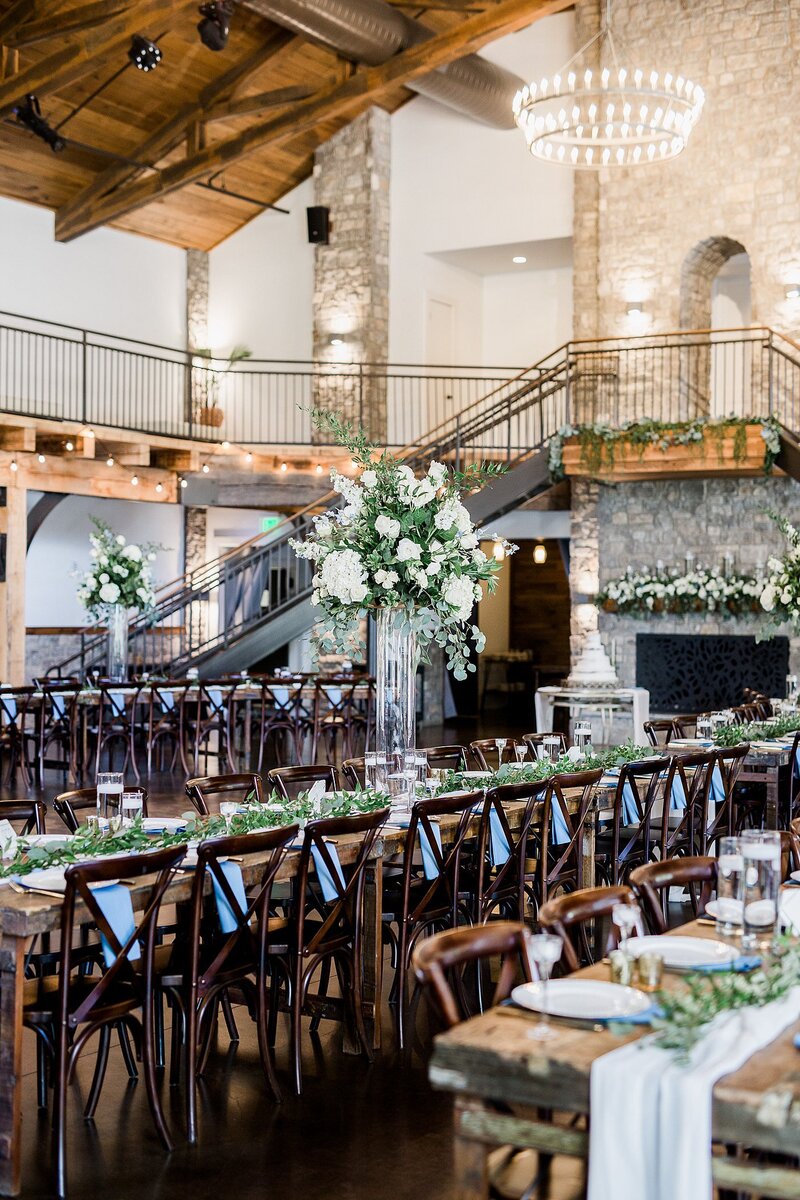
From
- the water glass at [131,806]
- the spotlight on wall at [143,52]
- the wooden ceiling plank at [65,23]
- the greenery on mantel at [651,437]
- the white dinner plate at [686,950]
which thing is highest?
the wooden ceiling plank at [65,23]

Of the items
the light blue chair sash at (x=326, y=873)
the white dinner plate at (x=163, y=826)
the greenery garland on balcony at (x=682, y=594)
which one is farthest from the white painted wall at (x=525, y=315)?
the light blue chair sash at (x=326, y=873)

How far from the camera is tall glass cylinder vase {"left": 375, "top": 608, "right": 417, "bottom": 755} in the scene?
554 cm

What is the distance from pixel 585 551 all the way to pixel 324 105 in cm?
587

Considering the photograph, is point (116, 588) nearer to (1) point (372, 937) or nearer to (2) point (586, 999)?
(1) point (372, 937)

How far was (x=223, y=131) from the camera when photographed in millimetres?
17266

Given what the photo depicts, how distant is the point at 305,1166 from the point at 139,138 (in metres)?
15.2

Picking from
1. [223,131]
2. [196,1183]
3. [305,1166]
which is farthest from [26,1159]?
[223,131]

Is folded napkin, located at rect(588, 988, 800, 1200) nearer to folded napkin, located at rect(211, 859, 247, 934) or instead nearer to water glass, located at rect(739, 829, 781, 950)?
water glass, located at rect(739, 829, 781, 950)

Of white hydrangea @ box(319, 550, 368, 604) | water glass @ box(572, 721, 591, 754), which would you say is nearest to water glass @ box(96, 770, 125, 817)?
white hydrangea @ box(319, 550, 368, 604)

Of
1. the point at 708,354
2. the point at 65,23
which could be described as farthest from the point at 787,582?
the point at 65,23

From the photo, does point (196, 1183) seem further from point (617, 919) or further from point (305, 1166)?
point (617, 919)

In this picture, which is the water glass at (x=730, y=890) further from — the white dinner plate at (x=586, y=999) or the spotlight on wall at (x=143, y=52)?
the spotlight on wall at (x=143, y=52)

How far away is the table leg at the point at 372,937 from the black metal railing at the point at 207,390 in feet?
39.6

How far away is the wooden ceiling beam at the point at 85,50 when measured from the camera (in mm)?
12203
